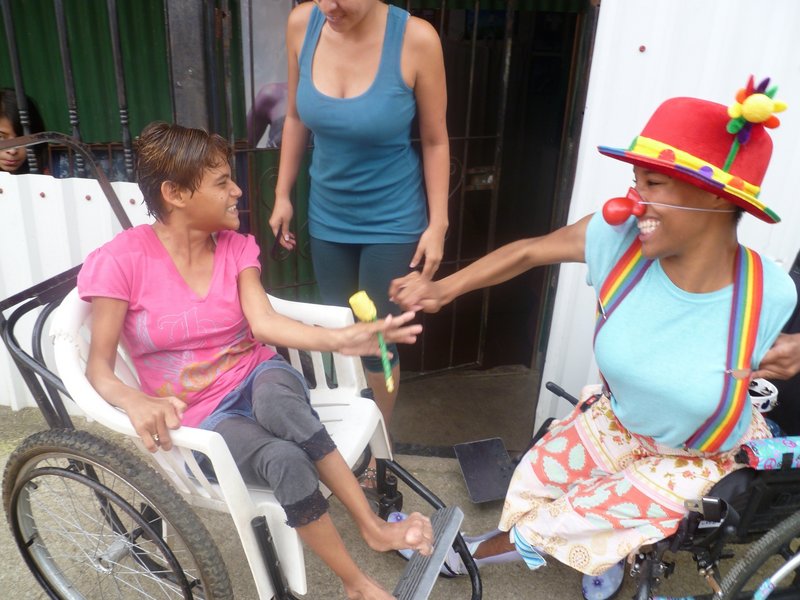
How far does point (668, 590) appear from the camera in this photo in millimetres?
2240

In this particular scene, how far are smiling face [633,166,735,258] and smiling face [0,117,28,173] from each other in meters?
2.49

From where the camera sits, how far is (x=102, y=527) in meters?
2.12

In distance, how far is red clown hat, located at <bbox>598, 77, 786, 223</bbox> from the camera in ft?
4.68

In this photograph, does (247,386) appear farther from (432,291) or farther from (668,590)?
(668,590)


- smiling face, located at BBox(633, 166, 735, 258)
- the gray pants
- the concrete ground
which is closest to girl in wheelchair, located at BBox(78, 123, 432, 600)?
the gray pants

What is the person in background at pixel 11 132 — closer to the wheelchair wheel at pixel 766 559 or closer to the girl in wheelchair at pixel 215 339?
the girl in wheelchair at pixel 215 339

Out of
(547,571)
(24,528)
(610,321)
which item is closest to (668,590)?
(547,571)

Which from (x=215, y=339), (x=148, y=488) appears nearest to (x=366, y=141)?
(x=215, y=339)

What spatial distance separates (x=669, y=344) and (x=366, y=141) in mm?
1111

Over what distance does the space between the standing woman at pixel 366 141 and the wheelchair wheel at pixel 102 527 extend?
99 centimetres

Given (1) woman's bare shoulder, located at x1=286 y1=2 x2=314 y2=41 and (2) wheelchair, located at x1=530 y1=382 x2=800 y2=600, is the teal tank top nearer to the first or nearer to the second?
(1) woman's bare shoulder, located at x1=286 y1=2 x2=314 y2=41

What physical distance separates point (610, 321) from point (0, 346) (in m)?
2.59

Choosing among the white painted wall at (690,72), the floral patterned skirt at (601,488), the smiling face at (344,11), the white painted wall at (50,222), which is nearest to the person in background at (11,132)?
the white painted wall at (50,222)

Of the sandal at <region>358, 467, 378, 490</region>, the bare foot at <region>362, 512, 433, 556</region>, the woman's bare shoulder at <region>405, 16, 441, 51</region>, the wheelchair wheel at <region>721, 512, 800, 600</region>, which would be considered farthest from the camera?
the sandal at <region>358, 467, 378, 490</region>
